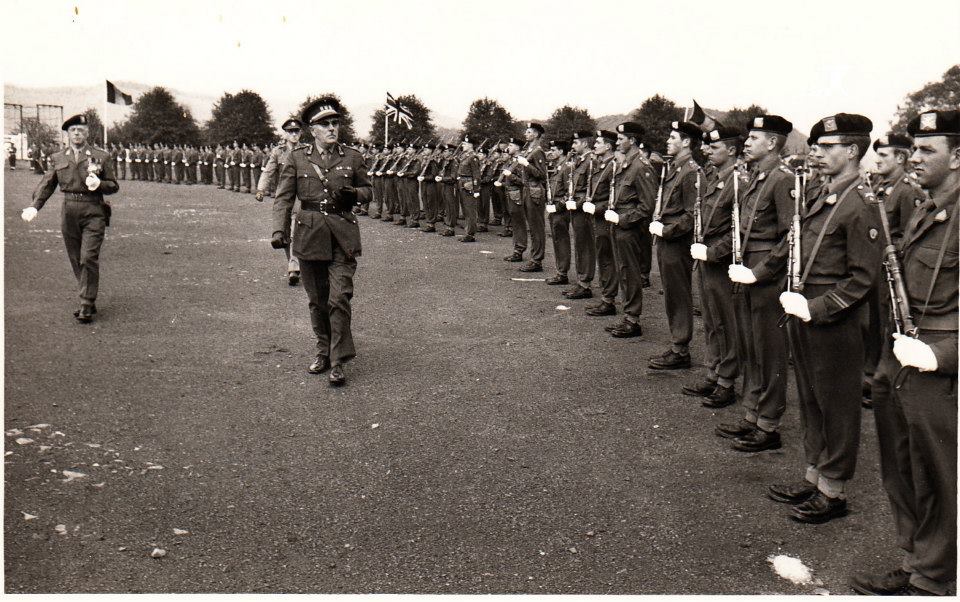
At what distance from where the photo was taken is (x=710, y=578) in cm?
379

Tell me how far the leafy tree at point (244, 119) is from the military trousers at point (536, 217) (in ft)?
90.0

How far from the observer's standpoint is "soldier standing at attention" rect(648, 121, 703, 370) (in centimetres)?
723

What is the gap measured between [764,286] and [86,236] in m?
7.15

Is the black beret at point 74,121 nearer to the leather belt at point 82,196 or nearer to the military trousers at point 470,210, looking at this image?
the leather belt at point 82,196

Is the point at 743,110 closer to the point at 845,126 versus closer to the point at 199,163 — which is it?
the point at 845,126

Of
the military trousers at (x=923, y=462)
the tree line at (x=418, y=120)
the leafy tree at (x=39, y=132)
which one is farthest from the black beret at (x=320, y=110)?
the leafy tree at (x=39, y=132)

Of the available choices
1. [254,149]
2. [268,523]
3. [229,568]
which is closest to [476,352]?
[268,523]

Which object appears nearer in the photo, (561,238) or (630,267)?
(630,267)

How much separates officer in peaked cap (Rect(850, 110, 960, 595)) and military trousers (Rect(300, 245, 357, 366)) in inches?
171

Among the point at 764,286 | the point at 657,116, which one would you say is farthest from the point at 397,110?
the point at 764,286

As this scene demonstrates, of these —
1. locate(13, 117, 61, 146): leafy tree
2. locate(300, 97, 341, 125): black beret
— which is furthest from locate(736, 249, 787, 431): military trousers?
locate(13, 117, 61, 146): leafy tree

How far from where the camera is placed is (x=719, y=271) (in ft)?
A: 20.2

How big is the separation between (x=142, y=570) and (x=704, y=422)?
12.7 ft

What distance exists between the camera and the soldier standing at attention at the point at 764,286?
5.41 meters
